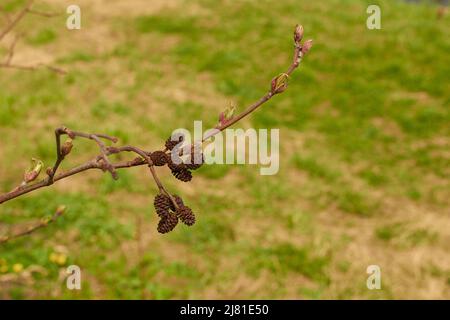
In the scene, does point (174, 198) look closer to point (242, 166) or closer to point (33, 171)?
point (33, 171)

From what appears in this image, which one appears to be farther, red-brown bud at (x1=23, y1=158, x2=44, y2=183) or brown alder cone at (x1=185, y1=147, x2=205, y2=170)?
red-brown bud at (x1=23, y1=158, x2=44, y2=183)


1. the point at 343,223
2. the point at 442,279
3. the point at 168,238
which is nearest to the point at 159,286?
the point at 168,238

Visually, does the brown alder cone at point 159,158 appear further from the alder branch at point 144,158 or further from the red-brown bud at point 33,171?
the red-brown bud at point 33,171

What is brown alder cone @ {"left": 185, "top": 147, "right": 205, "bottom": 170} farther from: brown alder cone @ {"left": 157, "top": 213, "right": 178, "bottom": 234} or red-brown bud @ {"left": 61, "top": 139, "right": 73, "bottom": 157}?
red-brown bud @ {"left": 61, "top": 139, "right": 73, "bottom": 157}

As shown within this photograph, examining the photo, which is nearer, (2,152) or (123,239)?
(123,239)

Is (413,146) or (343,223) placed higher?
(413,146)

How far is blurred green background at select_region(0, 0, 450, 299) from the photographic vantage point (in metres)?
4.13

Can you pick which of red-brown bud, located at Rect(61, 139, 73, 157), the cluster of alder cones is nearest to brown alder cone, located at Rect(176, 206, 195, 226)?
the cluster of alder cones

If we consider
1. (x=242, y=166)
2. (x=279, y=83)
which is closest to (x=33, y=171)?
(x=279, y=83)

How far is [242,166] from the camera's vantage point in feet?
17.6

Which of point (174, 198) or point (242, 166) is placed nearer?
point (174, 198)
